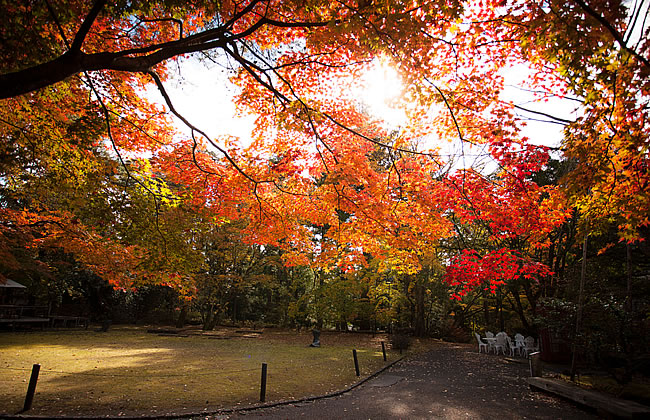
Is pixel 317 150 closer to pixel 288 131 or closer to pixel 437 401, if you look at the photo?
pixel 288 131

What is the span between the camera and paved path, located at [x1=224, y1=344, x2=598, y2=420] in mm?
5447

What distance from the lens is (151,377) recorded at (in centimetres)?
758

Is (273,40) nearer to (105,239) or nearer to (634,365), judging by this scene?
(105,239)

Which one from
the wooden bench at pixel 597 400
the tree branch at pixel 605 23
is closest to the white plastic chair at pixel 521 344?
the wooden bench at pixel 597 400

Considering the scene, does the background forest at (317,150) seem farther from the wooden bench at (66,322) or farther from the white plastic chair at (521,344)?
→ the wooden bench at (66,322)

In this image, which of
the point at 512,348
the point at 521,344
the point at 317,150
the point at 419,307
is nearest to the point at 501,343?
the point at 512,348

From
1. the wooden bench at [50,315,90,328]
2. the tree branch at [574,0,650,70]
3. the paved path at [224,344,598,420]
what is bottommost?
the wooden bench at [50,315,90,328]

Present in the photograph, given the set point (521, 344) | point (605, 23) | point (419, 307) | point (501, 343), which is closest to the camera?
point (605, 23)

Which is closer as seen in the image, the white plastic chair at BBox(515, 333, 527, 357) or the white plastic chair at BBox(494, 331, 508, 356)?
the white plastic chair at BBox(515, 333, 527, 357)

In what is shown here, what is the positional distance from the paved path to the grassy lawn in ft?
2.30

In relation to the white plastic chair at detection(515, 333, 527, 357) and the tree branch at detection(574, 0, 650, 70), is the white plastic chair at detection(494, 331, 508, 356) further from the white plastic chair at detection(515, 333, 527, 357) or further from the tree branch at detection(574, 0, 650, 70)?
the tree branch at detection(574, 0, 650, 70)

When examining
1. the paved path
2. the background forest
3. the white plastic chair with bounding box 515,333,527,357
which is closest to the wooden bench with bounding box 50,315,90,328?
the background forest

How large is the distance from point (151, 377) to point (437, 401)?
21.5ft

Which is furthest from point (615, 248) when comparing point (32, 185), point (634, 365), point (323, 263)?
point (32, 185)
